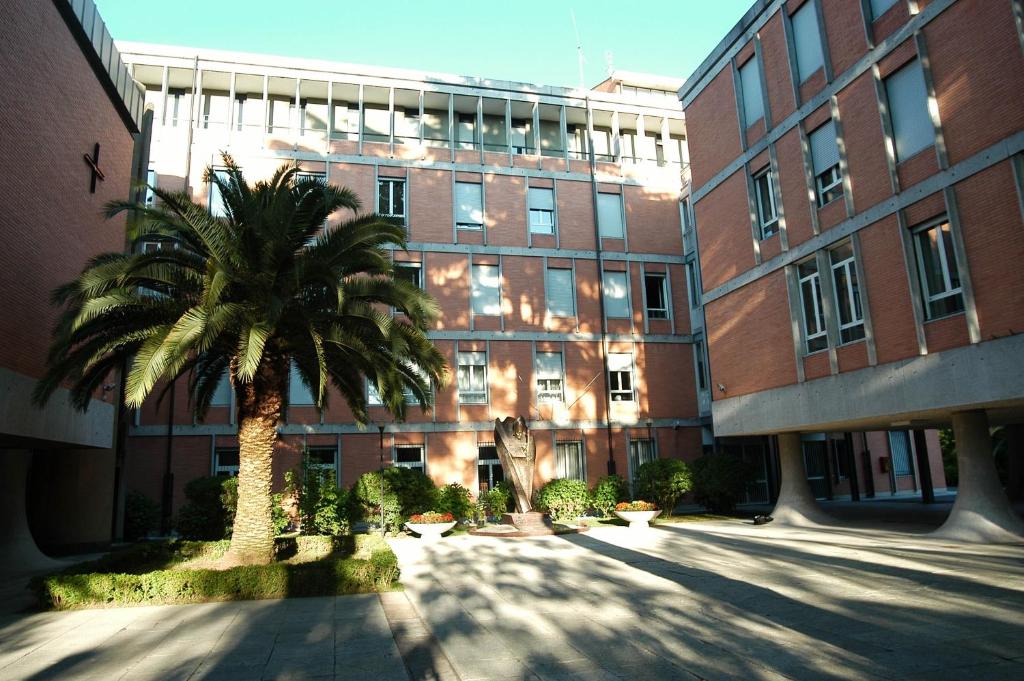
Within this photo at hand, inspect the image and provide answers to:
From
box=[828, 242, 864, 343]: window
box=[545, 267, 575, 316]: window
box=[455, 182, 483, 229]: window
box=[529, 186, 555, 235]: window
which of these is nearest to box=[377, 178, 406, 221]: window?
box=[455, 182, 483, 229]: window

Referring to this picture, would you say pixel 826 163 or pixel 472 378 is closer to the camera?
pixel 826 163

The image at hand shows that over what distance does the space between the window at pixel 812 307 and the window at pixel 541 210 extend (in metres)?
13.3

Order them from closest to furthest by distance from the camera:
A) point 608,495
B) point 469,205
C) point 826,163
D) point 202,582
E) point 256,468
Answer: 1. point 202,582
2. point 256,468
3. point 826,163
4. point 608,495
5. point 469,205

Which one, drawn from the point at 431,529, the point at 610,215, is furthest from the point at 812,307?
the point at 610,215

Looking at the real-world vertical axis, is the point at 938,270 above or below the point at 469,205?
below

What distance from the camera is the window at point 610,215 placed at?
3020 centimetres

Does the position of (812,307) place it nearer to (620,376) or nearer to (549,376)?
(620,376)

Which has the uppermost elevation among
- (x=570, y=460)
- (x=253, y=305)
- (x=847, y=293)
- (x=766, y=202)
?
(x=766, y=202)

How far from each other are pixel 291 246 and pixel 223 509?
9906mm

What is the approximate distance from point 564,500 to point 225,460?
12288mm

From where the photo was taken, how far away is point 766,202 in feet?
63.8

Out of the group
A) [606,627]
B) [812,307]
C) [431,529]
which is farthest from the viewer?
[431,529]

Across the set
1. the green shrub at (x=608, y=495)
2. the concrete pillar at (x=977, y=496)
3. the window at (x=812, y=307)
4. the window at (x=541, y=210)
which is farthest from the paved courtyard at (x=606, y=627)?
the window at (x=541, y=210)

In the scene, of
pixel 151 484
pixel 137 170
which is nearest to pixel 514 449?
pixel 151 484
